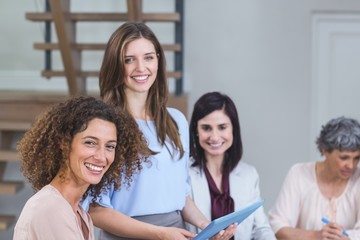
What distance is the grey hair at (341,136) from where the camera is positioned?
2766mm

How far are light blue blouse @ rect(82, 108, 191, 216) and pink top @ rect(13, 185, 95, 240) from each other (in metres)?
0.40

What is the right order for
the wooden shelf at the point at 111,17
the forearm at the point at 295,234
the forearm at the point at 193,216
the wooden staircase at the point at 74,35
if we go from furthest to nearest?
the wooden shelf at the point at 111,17, the wooden staircase at the point at 74,35, the forearm at the point at 295,234, the forearm at the point at 193,216

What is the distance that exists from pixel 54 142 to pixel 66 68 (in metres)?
2.89

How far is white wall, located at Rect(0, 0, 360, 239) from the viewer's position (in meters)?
5.11

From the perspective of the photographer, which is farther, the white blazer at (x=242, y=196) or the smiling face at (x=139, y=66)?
the white blazer at (x=242, y=196)

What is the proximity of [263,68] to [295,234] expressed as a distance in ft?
8.22

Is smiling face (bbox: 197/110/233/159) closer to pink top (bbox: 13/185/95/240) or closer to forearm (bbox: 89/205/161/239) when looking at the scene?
forearm (bbox: 89/205/161/239)

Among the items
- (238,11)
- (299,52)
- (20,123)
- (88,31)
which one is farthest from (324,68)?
(20,123)

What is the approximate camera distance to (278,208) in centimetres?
293

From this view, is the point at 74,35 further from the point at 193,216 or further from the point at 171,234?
the point at 171,234

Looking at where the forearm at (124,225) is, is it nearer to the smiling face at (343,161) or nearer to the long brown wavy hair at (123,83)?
the long brown wavy hair at (123,83)

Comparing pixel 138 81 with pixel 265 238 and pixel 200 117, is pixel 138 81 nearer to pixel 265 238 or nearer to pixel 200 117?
pixel 200 117

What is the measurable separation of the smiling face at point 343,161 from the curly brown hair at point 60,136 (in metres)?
1.15

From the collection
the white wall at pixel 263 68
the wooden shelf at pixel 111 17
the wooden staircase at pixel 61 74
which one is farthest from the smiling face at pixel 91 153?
the white wall at pixel 263 68
